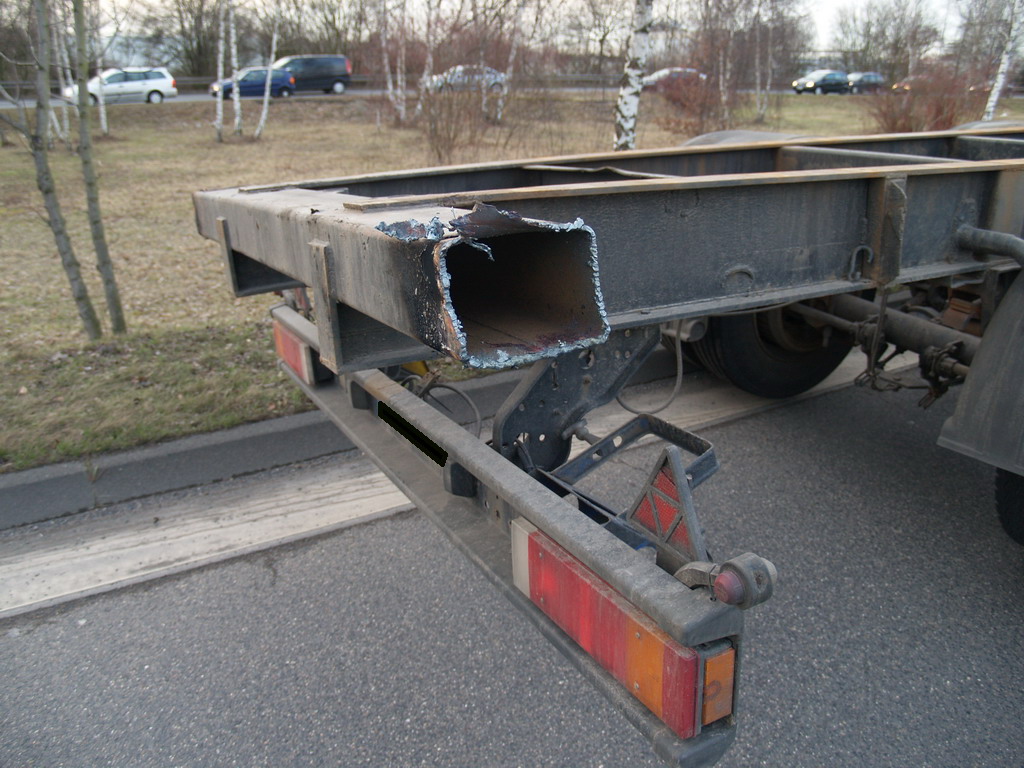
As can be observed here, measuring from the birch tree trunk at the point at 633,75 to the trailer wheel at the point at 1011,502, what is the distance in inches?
321

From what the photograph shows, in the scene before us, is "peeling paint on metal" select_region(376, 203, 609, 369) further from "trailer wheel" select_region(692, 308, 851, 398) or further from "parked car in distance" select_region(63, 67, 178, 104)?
"parked car in distance" select_region(63, 67, 178, 104)

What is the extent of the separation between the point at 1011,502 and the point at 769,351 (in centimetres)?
192

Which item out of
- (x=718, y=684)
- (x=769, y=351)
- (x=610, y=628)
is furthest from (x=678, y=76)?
(x=718, y=684)

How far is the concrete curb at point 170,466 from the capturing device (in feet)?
11.6

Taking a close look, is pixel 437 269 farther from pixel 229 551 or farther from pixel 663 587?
pixel 229 551

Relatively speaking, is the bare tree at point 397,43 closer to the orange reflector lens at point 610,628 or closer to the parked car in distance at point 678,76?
the parked car in distance at point 678,76

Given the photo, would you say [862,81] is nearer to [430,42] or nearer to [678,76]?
[678,76]

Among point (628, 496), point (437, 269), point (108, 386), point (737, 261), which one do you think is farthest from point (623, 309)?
point (108, 386)

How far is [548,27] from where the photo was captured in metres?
20.3

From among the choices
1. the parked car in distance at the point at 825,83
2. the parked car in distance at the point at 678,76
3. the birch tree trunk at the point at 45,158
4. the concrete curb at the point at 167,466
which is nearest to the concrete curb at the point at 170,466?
the concrete curb at the point at 167,466

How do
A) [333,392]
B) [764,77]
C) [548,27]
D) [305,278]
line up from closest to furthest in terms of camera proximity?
[305,278], [333,392], [548,27], [764,77]

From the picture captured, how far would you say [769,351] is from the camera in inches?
182

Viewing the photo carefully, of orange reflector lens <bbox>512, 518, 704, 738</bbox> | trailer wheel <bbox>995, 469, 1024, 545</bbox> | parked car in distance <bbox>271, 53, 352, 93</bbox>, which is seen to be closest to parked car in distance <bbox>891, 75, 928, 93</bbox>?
trailer wheel <bbox>995, 469, 1024, 545</bbox>

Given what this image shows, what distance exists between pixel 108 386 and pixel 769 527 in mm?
3512
